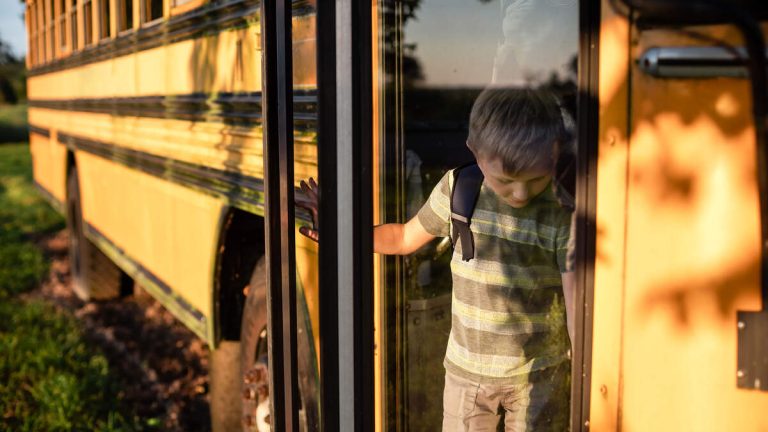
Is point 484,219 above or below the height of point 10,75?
below

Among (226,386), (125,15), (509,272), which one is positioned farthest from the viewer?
(125,15)

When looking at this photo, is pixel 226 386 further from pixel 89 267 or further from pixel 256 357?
pixel 89 267

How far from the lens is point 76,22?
17.5 feet

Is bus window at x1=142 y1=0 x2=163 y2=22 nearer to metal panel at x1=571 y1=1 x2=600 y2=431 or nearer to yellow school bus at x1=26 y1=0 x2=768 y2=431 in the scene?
yellow school bus at x1=26 y1=0 x2=768 y2=431

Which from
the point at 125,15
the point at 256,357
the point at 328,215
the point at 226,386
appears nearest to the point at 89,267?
the point at 125,15

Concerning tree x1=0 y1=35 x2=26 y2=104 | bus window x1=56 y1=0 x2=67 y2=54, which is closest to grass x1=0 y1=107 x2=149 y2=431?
bus window x1=56 y1=0 x2=67 y2=54

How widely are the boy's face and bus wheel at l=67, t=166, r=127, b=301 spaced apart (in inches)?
177

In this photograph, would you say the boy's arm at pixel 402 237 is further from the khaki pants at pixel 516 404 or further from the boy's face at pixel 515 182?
the khaki pants at pixel 516 404

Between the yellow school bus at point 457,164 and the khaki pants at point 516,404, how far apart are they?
10 centimetres

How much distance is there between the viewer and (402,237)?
2.00 metres

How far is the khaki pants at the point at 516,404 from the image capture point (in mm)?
1950

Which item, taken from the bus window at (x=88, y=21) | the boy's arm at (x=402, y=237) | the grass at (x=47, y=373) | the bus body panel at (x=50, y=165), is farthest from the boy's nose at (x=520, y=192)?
the bus body panel at (x=50, y=165)

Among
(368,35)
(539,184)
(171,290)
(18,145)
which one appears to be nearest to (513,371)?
(539,184)

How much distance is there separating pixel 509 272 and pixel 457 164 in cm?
39
